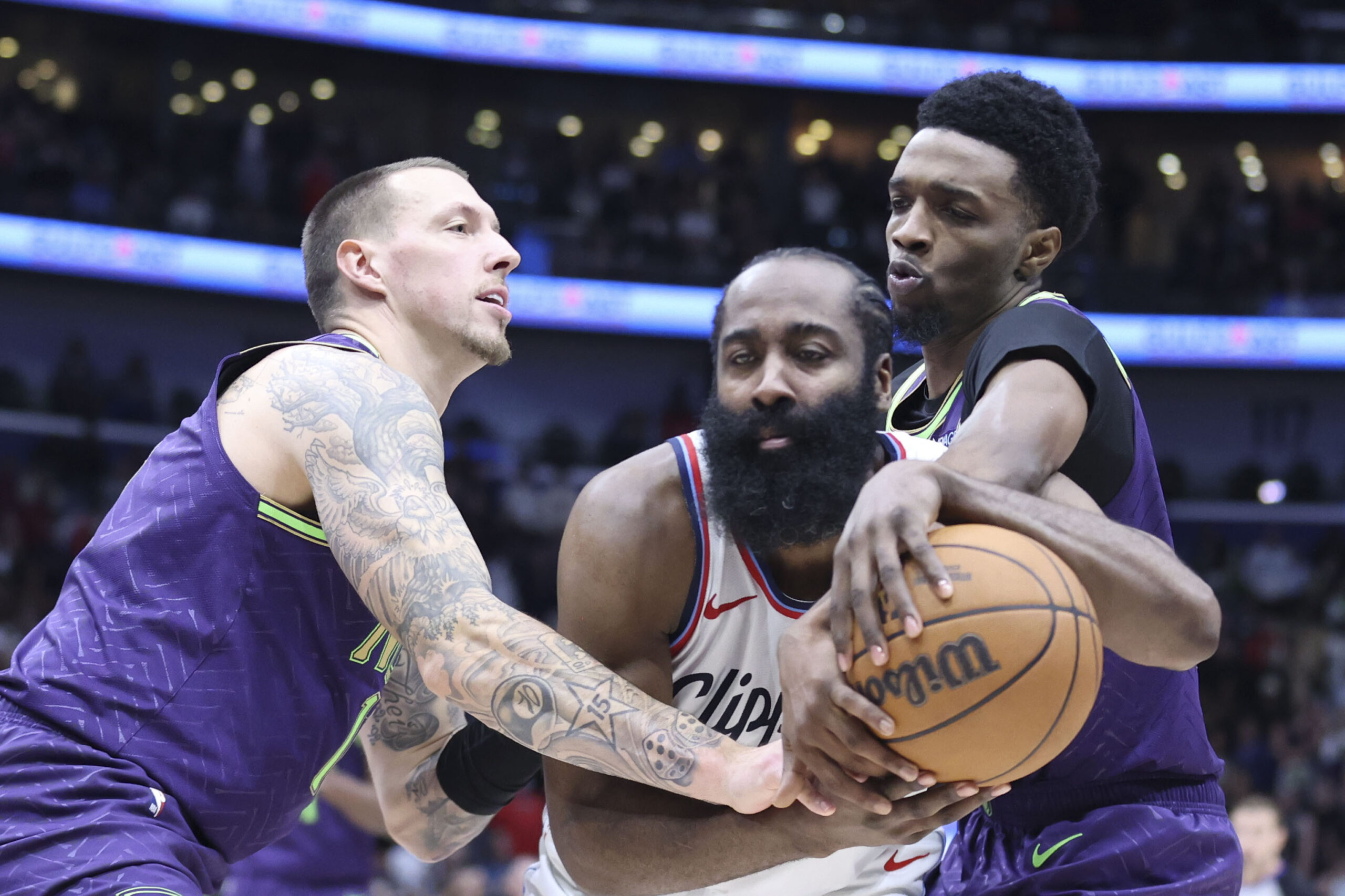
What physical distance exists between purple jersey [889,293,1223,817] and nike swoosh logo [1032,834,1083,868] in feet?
0.29

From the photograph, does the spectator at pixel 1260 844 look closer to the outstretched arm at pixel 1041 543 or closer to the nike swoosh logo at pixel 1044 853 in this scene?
the nike swoosh logo at pixel 1044 853

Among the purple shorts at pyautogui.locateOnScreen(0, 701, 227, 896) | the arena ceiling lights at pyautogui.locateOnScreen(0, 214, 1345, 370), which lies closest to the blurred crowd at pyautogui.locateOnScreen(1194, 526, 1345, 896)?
the arena ceiling lights at pyautogui.locateOnScreen(0, 214, 1345, 370)

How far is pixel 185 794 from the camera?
2482 millimetres

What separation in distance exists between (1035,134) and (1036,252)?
29 cm

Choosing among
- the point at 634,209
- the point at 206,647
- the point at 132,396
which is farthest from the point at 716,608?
the point at 634,209

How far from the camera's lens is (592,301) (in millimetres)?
15852

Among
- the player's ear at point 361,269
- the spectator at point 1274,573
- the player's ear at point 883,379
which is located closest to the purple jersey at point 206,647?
the player's ear at point 361,269

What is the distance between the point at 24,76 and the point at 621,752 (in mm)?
17869

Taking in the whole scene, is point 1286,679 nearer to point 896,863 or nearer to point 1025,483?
point 896,863

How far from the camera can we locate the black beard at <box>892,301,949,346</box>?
10.4 ft

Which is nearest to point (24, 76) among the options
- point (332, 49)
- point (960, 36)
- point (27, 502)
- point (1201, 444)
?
point (332, 49)

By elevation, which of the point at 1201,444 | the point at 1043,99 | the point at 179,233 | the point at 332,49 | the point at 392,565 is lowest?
the point at 1201,444

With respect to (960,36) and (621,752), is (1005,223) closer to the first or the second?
(621,752)

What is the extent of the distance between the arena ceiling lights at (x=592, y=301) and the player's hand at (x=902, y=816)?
12.9 meters
